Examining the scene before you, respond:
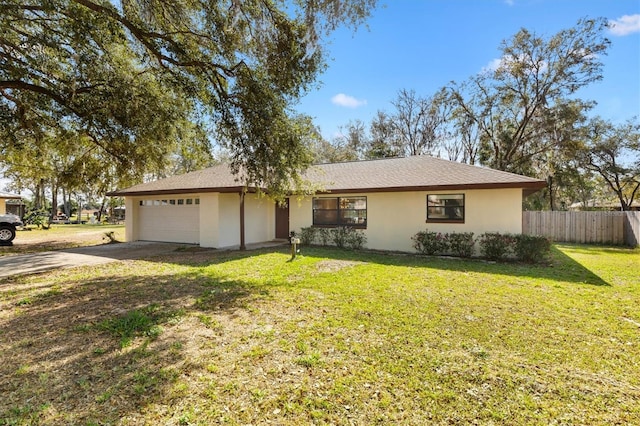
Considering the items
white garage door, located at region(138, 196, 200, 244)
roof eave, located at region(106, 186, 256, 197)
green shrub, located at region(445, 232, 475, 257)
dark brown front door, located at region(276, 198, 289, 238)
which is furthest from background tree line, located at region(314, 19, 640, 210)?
roof eave, located at region(106, 186, 256, 197)

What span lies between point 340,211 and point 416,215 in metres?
3.15

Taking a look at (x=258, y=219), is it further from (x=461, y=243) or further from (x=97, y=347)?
(x=97, y=347)

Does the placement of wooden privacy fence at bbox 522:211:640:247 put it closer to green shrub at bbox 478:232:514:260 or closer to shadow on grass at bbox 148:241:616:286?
green shrub at bbox 478:232:514:260

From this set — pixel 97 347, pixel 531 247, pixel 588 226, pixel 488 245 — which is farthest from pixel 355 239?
pixel 588 226

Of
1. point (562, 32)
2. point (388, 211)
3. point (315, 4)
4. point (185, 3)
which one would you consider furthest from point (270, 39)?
point (562, 32)

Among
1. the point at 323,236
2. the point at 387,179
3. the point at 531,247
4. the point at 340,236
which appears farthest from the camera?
the point at 323,236

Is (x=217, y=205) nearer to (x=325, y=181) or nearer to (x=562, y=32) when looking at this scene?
(x=325, y=181)

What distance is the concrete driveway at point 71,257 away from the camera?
27.8ft

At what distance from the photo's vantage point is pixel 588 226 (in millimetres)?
15195

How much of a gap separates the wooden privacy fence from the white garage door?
15.5 meters

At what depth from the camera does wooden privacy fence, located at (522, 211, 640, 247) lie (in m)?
14.1

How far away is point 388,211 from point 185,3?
886 centimetres

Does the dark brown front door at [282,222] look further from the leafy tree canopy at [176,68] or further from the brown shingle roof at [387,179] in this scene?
the leafy tree canopy at [176,68]

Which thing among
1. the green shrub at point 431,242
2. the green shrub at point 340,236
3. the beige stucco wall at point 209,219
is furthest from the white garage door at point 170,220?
the green shrub at point 431,242
